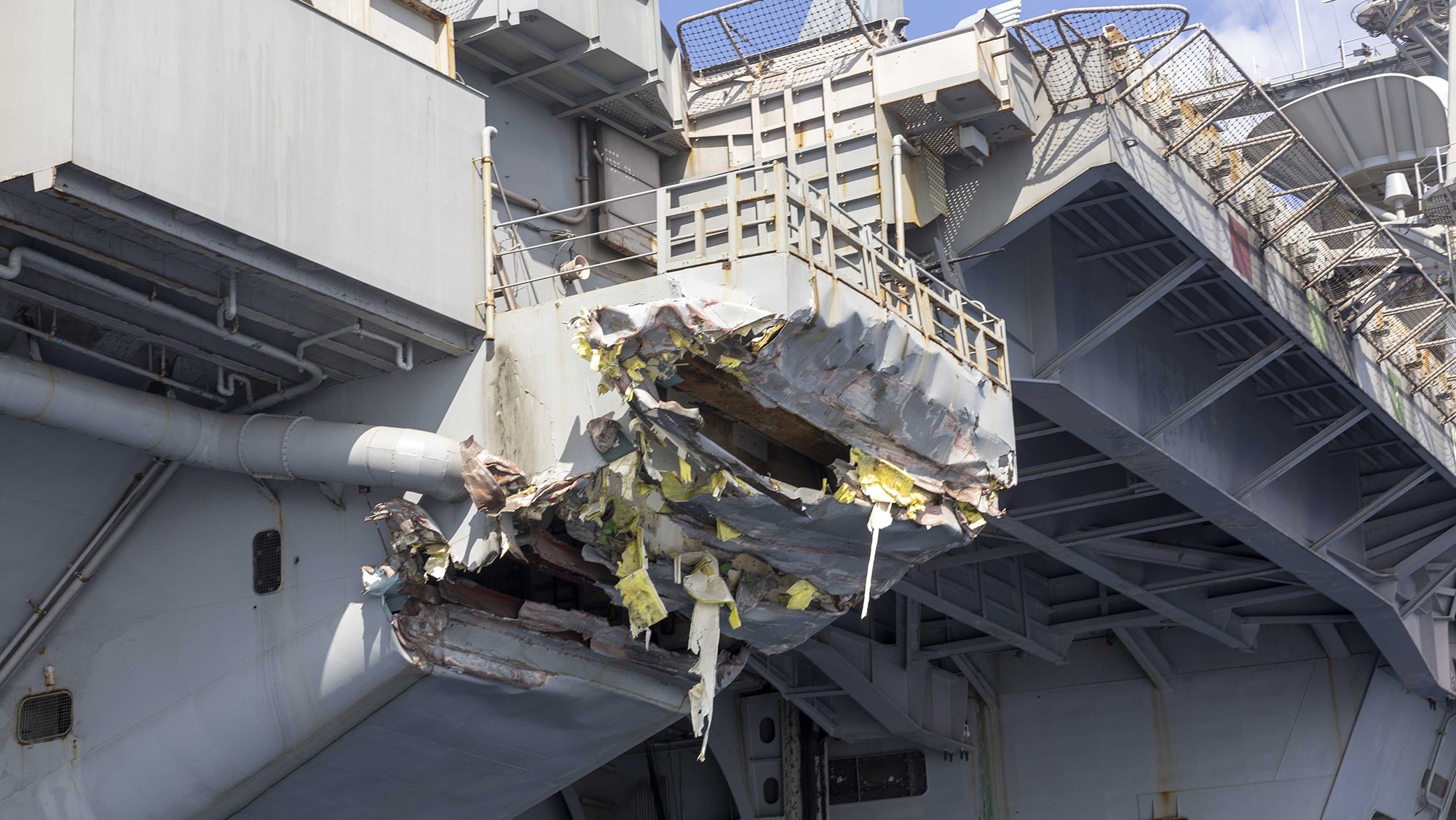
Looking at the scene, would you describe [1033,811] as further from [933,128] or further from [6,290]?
[6,290]

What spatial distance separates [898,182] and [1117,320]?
3332 mm

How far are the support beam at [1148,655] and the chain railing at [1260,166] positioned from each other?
25.8 feet

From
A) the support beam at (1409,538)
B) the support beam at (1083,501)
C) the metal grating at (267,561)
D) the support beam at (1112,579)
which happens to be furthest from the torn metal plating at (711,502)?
the support beam at (1409,538)

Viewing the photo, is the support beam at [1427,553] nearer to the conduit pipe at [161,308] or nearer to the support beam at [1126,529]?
the support beam at [1126,529]

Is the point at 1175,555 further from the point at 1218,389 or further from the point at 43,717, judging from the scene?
the point at 43,717

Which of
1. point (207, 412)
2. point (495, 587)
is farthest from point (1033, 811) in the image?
point (207, 412)

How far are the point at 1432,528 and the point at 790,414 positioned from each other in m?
16.7

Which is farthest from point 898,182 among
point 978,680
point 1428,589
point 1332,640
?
point 978,680

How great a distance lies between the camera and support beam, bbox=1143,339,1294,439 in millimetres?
22578

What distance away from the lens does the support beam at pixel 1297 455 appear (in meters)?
24.4

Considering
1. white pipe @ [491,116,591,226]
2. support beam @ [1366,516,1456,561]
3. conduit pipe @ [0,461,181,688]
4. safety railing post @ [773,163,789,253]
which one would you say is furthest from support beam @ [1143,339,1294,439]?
conduit pipe @ [0,461,181,688]

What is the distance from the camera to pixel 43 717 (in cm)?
1738

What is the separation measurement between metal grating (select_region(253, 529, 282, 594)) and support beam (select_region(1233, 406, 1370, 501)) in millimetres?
13926

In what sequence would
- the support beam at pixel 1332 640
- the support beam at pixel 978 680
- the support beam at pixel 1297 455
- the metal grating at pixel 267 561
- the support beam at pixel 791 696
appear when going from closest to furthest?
the metal grating at pixel 267 561 → the support beam at pixel 1297 455 → the support beam at pixel 1332 640 → the support beam at pixel 791 696 → the support beam at pixel 978 680
